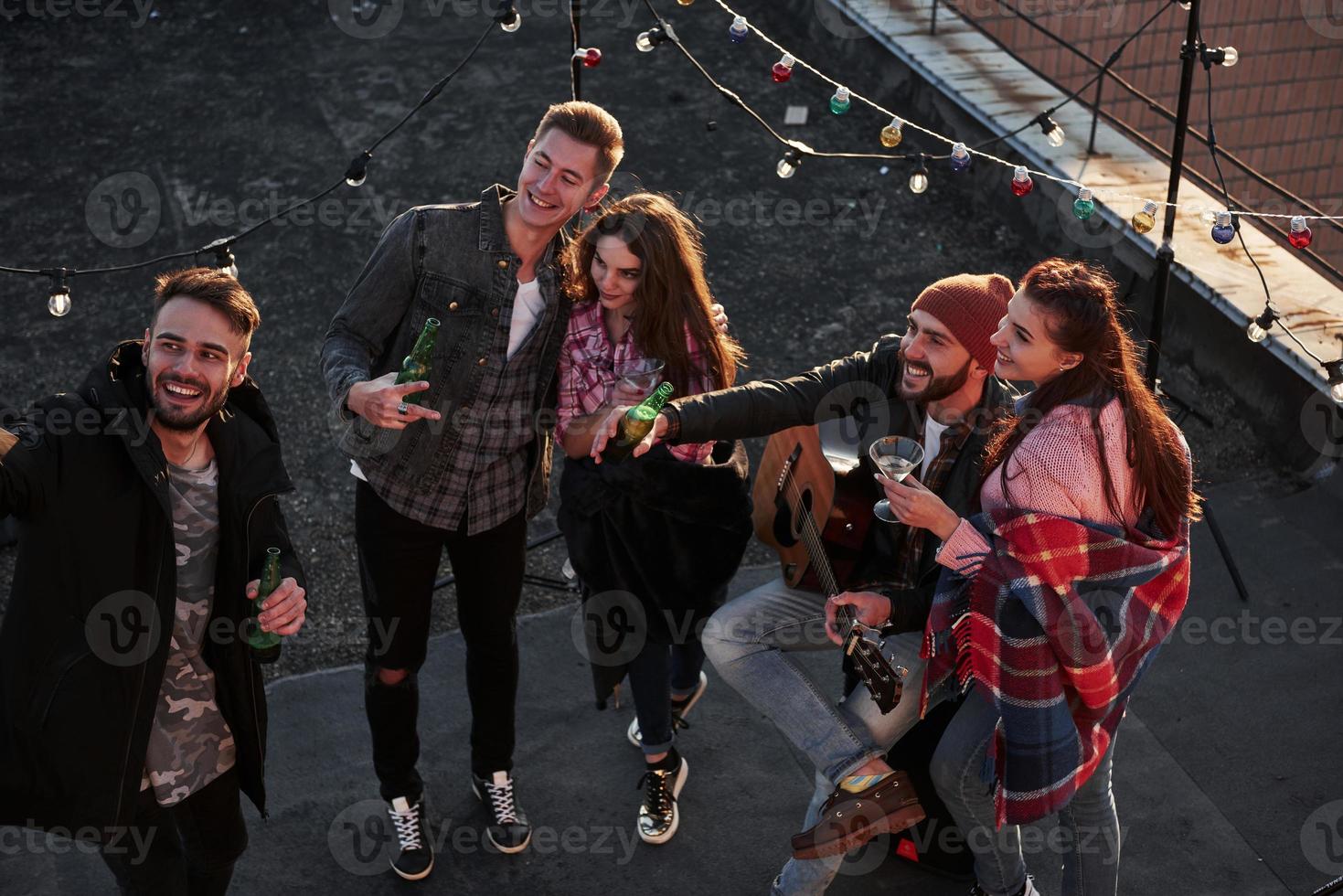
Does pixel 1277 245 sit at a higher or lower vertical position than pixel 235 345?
lower

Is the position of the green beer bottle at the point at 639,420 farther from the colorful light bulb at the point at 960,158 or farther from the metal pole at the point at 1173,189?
the metal pole at the point at 1173,189

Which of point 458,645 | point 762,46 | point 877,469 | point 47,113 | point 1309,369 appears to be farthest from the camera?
point 762,46

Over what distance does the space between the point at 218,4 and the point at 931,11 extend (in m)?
4.80

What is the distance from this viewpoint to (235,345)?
3.32 metres

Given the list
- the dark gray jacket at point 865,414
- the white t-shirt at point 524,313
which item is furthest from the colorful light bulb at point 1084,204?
the white t-shirt at point 524,313

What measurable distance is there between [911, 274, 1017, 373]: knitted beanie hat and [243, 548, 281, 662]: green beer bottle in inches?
70.7

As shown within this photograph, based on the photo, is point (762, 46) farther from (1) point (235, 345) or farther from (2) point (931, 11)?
(1) point (235, 345)

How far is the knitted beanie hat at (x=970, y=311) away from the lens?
12.1ft

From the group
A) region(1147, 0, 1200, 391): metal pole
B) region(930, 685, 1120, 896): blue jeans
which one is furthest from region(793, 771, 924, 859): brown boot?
region(1147, 0, 1200, 391): metal pole

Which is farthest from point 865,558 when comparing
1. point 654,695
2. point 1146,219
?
point 1146,219

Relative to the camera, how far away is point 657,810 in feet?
14.1

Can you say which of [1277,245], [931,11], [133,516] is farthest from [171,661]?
[931,11]

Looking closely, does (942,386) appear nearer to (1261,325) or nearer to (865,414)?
(865,414)

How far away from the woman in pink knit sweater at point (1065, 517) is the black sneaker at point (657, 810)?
43.1 inches
